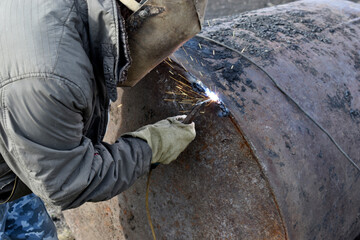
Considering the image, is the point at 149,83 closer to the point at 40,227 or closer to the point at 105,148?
the point at 105,148

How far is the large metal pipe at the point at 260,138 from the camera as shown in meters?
1.77

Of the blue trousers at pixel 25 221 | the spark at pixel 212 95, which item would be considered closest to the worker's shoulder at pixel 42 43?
the spark at pixel 212 95

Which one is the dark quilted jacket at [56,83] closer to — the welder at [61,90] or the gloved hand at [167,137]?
Result: the welder at [61,90]

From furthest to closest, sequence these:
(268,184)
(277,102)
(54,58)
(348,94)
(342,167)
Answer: (348,94) → (342,167) → (277,102) → (268,184) → (54,58)

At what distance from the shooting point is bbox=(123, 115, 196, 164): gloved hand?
1.83m

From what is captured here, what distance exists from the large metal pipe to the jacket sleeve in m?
0.47

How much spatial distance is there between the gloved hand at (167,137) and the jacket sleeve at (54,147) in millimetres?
184

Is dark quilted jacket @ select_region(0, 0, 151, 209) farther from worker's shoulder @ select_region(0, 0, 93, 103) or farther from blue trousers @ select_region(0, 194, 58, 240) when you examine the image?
blue trousers @ select_region(0, 194, 58, 240)

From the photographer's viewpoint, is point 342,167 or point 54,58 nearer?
point 54,58

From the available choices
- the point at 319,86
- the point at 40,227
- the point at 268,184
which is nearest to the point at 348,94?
the point at 319,86

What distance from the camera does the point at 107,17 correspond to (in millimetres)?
1482

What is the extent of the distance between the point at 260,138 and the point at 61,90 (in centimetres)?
89

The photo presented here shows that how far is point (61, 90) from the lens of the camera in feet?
4.57

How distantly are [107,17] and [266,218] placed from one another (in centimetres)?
116
